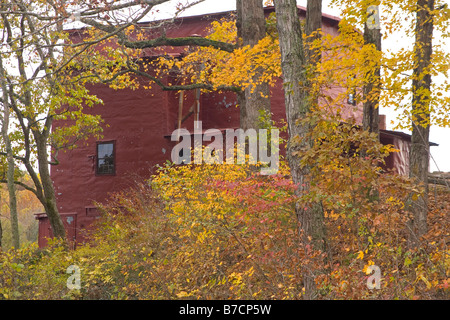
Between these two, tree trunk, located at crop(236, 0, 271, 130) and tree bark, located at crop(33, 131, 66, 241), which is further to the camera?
tree bark, located at crop(33, 131, 66, 241)

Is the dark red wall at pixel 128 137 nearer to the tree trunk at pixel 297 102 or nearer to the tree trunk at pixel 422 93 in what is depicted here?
the tree trunk at pixel 422 93

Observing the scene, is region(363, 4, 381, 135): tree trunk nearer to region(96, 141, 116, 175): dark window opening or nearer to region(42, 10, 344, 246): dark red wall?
region(42, 10, 344, 246): dark red wall

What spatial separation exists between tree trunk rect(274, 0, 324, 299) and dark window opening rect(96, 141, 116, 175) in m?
15.3

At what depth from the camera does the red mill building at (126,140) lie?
23.1 m

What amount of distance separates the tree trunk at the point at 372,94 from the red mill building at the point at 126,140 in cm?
862

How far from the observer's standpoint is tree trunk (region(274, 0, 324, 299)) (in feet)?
30.8

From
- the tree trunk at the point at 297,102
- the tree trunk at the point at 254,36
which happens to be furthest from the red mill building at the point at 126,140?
the tree trunk at the point at 297,102

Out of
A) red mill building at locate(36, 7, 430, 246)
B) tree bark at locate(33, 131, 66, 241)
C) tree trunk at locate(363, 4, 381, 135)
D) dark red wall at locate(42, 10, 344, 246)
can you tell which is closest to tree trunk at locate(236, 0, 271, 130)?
tree trunk at locate(363, 4, 381, 135)

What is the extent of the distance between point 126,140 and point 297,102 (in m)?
15.1

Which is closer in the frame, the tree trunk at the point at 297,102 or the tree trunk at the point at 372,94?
the tree trunk at the point at 297,102

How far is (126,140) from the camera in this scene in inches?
930

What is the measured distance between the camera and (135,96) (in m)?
23.7

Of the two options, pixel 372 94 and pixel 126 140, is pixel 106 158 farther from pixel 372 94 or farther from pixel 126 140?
pixel 372 94
